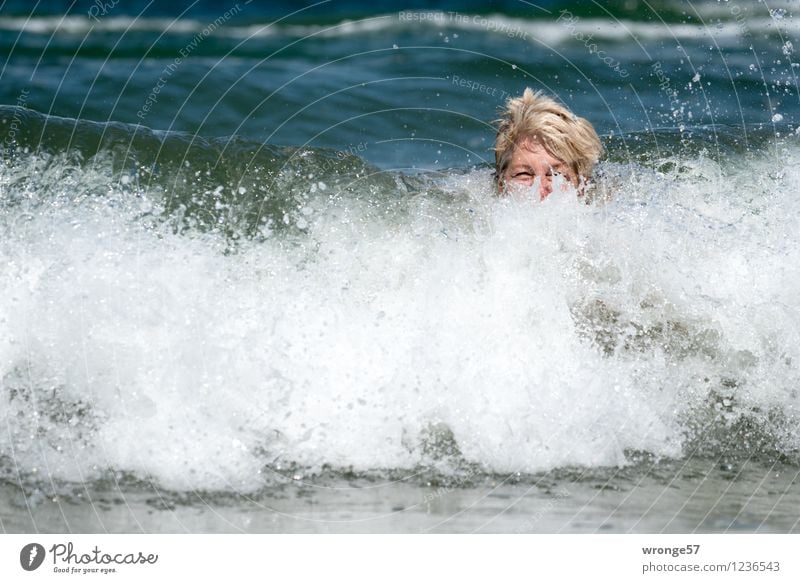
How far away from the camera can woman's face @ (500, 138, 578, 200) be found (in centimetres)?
367

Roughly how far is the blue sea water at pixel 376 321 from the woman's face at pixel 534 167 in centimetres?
8

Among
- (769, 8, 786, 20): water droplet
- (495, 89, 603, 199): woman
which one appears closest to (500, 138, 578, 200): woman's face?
(495, 89, 603, 199): woman

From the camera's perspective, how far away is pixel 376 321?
3.32 m

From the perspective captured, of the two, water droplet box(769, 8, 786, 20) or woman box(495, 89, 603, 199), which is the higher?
water droplet box(769, 8, 786, 20)
